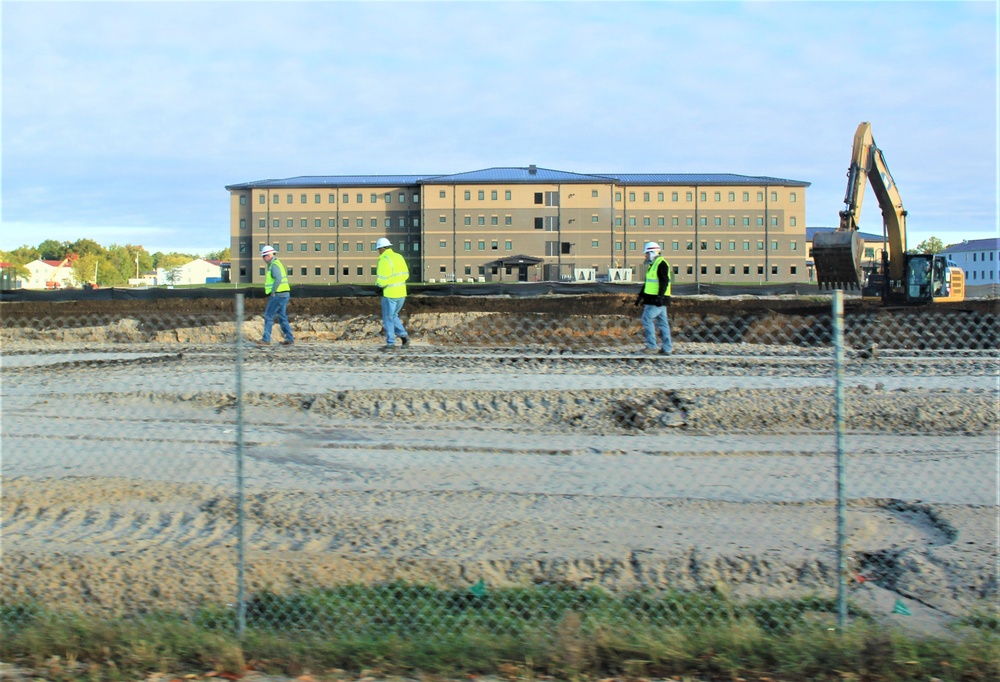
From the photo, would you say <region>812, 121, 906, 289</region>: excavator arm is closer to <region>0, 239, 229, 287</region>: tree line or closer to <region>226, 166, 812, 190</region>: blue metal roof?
<region>226, 166, 812, 190</region>: blue metal roof

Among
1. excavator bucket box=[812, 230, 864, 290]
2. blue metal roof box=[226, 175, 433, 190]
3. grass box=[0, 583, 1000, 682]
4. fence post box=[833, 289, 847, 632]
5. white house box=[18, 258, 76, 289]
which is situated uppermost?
blue metal roof box=[226, 175, 433, 190]

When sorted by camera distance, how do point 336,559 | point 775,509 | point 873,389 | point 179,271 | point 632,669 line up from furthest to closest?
point 179,271 < point 873,389 < point 775,509 < point 336,559 < point 632,669

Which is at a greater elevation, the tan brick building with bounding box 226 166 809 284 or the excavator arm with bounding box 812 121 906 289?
the tan brick building with bounding box 226 166 809 284

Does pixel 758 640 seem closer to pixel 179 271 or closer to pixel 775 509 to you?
pixel 775 509

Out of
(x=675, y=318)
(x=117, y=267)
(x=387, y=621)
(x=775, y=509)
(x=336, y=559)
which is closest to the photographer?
(x=387, y=621)

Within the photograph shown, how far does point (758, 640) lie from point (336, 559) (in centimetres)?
299

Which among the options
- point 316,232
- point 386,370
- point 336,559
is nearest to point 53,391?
point 386,370

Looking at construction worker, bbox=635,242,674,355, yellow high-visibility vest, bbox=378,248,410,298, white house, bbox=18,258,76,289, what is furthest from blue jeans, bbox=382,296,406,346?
white house, bbox=18,258,76,289

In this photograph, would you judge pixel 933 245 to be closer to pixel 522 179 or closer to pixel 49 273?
pixel 522 179

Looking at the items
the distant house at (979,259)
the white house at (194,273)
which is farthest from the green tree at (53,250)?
the distant house at (979,259)

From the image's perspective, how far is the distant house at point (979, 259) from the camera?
6806cm

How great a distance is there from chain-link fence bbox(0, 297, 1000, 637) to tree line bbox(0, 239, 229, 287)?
59.0 meters

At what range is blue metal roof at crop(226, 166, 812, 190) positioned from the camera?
6888cm

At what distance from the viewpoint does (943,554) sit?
6.29 meters
